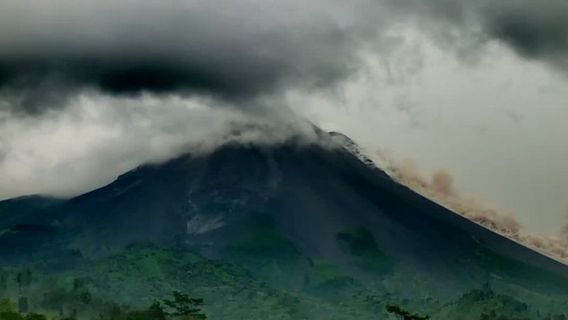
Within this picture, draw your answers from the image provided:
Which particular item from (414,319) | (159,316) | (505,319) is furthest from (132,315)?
(505,319)

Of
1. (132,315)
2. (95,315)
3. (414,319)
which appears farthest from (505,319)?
(414,319)

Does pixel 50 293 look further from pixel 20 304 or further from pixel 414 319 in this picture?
pixel 414 319

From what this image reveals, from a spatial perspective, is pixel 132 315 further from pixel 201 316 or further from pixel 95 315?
pixel 95 315

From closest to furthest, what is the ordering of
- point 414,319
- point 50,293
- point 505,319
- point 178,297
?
point 414,319
point 178,297
point 505,319
point 50,293

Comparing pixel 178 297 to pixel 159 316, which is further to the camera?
pixel 159 316

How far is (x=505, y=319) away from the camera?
561 ft

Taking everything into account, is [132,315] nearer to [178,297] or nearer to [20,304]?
[178,297]

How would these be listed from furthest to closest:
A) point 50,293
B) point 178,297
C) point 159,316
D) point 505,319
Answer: point 50,293, point 505,319, point 159,316, point 178,297

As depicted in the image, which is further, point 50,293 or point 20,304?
point 50,293

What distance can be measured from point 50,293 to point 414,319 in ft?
438

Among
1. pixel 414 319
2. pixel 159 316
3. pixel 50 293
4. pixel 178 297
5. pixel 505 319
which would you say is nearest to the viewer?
pixel 414 319

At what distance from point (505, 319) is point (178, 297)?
9184 cm

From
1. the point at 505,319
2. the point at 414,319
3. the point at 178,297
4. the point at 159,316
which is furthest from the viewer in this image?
the point at 505,319

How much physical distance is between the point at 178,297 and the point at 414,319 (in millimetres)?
27013
